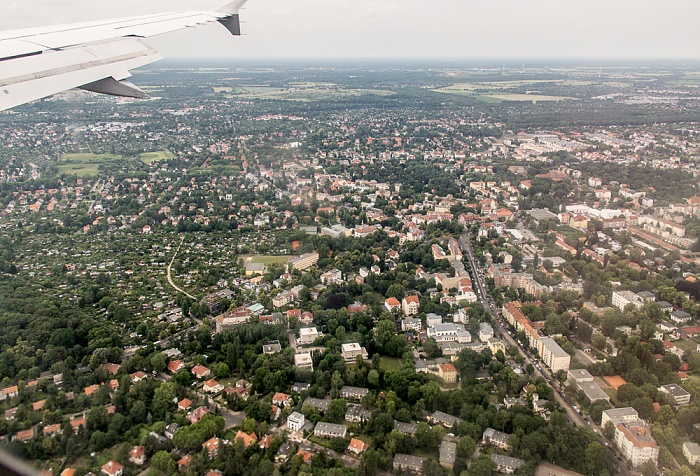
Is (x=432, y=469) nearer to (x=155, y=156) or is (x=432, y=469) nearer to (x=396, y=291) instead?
(x=396, y=291)

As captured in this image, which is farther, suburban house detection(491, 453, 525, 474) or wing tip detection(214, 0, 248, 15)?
suburban house detection(491, 453, 525, 474)

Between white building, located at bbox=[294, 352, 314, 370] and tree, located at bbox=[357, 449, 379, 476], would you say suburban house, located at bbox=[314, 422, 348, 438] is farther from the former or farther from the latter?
white building, located at bbox=[294, 352, 314, 370]

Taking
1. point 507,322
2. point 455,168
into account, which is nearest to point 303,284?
point 507,322

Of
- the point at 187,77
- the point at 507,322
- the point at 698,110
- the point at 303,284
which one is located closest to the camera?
the point at 507,322

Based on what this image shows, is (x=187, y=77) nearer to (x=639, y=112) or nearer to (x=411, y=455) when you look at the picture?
(x=639, y=112)

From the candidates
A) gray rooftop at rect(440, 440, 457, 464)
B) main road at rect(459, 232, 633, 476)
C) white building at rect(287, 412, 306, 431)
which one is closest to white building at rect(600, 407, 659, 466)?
main road at rect(459, 232, 633, 476)

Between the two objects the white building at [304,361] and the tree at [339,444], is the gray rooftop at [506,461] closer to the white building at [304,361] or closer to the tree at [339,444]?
the tree at [339,444]
